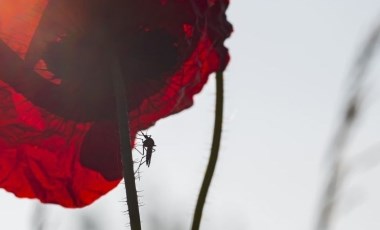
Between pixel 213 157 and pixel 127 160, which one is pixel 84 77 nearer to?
pixel 127 160

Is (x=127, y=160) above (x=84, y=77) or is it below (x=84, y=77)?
below

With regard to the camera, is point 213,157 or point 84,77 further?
point 84,77

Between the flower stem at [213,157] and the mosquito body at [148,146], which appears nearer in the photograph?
the flower stem at [213,157]

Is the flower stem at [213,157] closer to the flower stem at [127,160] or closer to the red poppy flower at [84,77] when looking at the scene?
the flower stem at [127,160]

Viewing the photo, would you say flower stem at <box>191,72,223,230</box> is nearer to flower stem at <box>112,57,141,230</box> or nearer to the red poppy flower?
flower stem at <box>112,57,141,230</box>

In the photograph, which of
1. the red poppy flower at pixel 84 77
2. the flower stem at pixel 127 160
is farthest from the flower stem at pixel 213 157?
the red poppy flower at pixel 84 77

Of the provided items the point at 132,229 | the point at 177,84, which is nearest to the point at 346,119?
the point at 132,229

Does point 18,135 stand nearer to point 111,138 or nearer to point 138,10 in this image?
point 111,138

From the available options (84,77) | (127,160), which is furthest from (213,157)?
(84,77)
